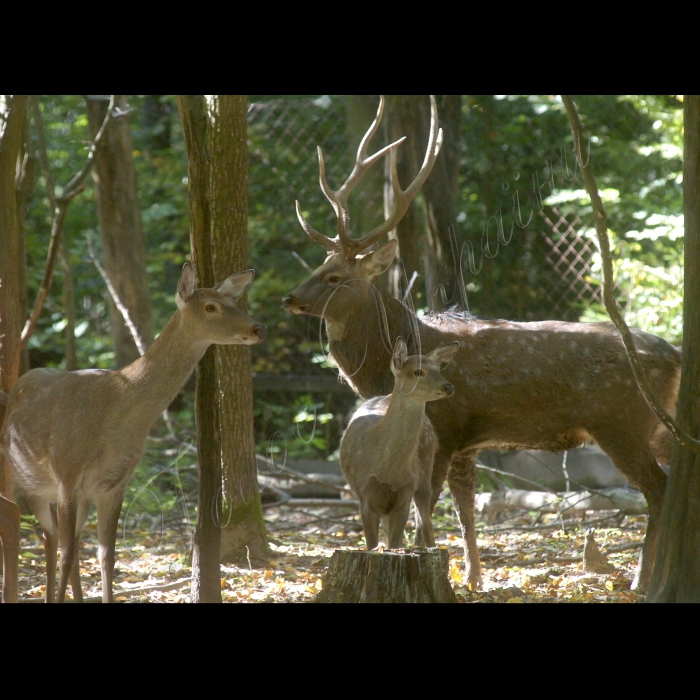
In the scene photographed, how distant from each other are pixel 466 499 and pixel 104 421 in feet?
9.62

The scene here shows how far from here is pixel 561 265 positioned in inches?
405

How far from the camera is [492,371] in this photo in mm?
6688

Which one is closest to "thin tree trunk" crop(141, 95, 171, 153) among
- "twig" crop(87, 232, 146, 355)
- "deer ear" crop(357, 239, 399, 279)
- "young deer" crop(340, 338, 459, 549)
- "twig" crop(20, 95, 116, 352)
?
"twig" crop(87, 232, 146, 355)

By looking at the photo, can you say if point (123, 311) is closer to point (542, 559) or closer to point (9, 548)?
point (9, 548)

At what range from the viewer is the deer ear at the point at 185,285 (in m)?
5.00

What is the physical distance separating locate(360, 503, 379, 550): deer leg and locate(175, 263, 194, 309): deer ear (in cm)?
166

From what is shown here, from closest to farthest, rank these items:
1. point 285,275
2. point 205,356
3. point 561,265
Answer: point 205,356, point 561,265, point 285,275

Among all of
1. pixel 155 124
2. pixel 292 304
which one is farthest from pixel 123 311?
pixel 155 124

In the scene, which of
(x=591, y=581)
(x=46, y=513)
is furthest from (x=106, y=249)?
(x=591, y=581)

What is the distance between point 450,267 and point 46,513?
475cm

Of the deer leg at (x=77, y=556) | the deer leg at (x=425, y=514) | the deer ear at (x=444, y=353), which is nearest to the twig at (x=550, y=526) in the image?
the deer leg at (x=425, y=514)

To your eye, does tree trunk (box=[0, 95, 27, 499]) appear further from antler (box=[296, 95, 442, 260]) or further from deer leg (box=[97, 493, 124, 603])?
antler (box=[296, 95, 442, 260])

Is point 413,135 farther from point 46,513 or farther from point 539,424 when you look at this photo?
point 46,513

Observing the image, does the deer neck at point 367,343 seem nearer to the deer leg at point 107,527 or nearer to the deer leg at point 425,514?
the deer leg at point 425,514
